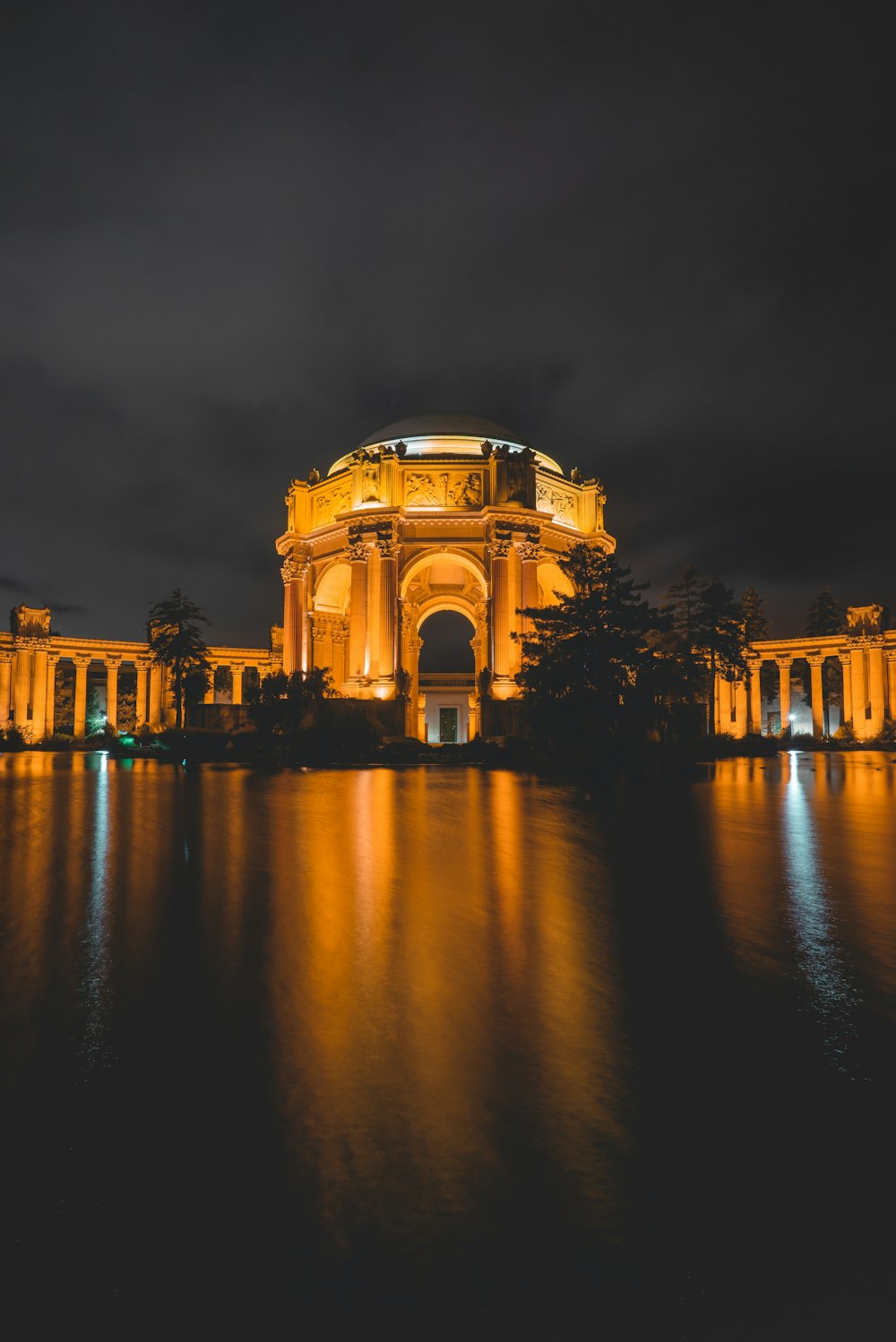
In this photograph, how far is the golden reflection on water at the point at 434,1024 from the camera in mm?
2164

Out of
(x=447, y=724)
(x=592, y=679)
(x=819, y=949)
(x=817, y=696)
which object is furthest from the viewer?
(x=447, y=724)

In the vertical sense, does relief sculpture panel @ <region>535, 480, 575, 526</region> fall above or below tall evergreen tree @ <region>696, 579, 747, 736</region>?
above

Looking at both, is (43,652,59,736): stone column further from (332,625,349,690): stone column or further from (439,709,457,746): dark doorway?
(439,709,457,746): dark doorway

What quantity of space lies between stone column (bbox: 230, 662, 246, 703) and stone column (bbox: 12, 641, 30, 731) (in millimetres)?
14985

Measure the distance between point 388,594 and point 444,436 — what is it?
1010 cm

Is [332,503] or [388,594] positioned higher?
[332,503]

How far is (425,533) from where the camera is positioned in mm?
39875

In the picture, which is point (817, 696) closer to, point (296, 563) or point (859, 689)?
point (859, 689)

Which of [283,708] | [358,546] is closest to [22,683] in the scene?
[358,546]

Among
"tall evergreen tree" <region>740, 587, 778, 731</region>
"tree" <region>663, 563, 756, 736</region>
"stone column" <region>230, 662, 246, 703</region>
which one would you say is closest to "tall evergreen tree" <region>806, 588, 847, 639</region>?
"tall evergreen tree" <region>740, 587, 778, 731</region>

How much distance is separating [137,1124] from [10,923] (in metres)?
3.01

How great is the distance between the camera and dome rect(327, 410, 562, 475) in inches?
1658

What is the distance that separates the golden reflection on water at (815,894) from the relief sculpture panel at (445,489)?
2961 cm

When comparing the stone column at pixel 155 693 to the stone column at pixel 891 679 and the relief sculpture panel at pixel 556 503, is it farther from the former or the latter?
the stone column at pixel 891 679
